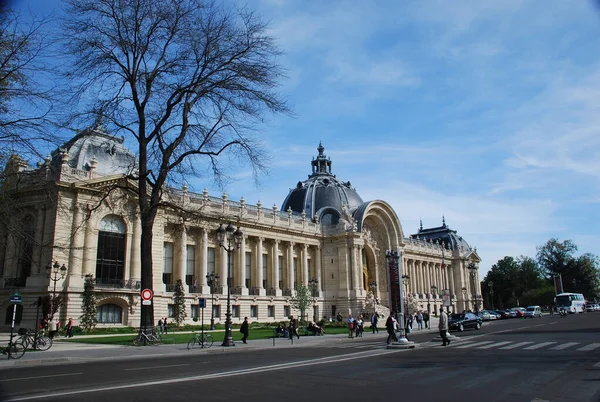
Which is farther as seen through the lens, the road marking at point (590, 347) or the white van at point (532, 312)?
the white van at point (532, 312)

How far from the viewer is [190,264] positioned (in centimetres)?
5459

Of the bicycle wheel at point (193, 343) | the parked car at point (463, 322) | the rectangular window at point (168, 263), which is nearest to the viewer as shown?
the bicycle wheel at point (193, 343)

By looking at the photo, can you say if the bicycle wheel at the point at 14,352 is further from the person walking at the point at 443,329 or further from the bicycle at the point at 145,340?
the person walking at the point at 443,329

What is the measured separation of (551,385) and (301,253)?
5803 cm

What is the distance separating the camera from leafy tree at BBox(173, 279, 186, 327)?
154ft

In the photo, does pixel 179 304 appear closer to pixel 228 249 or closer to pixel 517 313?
pixel 228 249

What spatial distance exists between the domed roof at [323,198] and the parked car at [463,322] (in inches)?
1255

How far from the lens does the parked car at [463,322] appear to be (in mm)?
41250

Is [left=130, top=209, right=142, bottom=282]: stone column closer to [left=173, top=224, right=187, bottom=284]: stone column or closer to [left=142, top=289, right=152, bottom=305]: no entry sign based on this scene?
[left=173, top=224, right=187, bottom=284]: stone column

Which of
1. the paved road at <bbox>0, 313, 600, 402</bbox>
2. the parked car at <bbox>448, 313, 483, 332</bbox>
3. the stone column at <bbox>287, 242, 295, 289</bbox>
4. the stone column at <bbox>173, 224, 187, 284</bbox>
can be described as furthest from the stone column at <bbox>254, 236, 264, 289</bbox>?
the paved road at <bbox>0, 313, 600, 402</bbox>

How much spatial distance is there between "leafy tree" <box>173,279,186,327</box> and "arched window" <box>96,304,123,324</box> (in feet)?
17.5

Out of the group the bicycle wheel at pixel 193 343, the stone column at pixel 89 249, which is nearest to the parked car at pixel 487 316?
the bicycle wheel at pixel 193 343

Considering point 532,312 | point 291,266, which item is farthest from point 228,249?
point 532,312

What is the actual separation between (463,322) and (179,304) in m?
26.7
